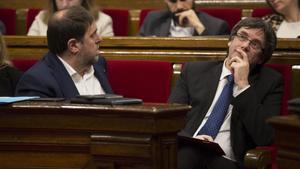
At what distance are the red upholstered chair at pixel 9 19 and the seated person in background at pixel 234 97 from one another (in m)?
1.67

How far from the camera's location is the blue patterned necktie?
2479 mm

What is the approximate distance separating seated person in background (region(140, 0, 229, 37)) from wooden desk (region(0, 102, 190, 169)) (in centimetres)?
176

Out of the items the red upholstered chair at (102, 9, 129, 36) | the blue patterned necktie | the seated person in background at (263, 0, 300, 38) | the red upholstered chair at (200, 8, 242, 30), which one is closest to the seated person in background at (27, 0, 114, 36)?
the red upholstered chair at (102, 9, 129, 36)

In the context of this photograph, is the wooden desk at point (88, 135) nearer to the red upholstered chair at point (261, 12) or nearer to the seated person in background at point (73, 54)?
the seated person in background at point (73, 54)

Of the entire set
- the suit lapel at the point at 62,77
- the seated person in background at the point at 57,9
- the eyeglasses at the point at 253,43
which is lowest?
the seated person in background at the point at 57,9

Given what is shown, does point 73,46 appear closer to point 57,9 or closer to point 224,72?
point 224,72

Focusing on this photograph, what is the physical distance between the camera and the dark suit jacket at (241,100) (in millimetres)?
2420

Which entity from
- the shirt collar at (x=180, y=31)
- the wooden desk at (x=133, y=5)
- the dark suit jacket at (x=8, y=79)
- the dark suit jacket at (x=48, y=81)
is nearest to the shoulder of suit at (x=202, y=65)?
the dark suit jacket at (x=48, y=81)

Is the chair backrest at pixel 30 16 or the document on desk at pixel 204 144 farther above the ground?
the document on desk at pixel 204 144

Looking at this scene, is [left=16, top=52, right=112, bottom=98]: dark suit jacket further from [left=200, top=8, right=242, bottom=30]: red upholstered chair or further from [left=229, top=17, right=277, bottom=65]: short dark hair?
[left=200, top=8, right=242, bottom=30]: red upholstered chair

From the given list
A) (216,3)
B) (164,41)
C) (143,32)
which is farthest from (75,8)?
(216,3)

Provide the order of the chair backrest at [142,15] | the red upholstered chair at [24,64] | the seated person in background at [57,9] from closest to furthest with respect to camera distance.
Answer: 1. the red upholstered chair at [24,64]
2. the seated person in background at [57,9]
3. the chair backrest at [142,15]

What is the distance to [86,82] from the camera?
2629mm

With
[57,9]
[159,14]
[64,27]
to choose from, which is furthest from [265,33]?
[57,9]
